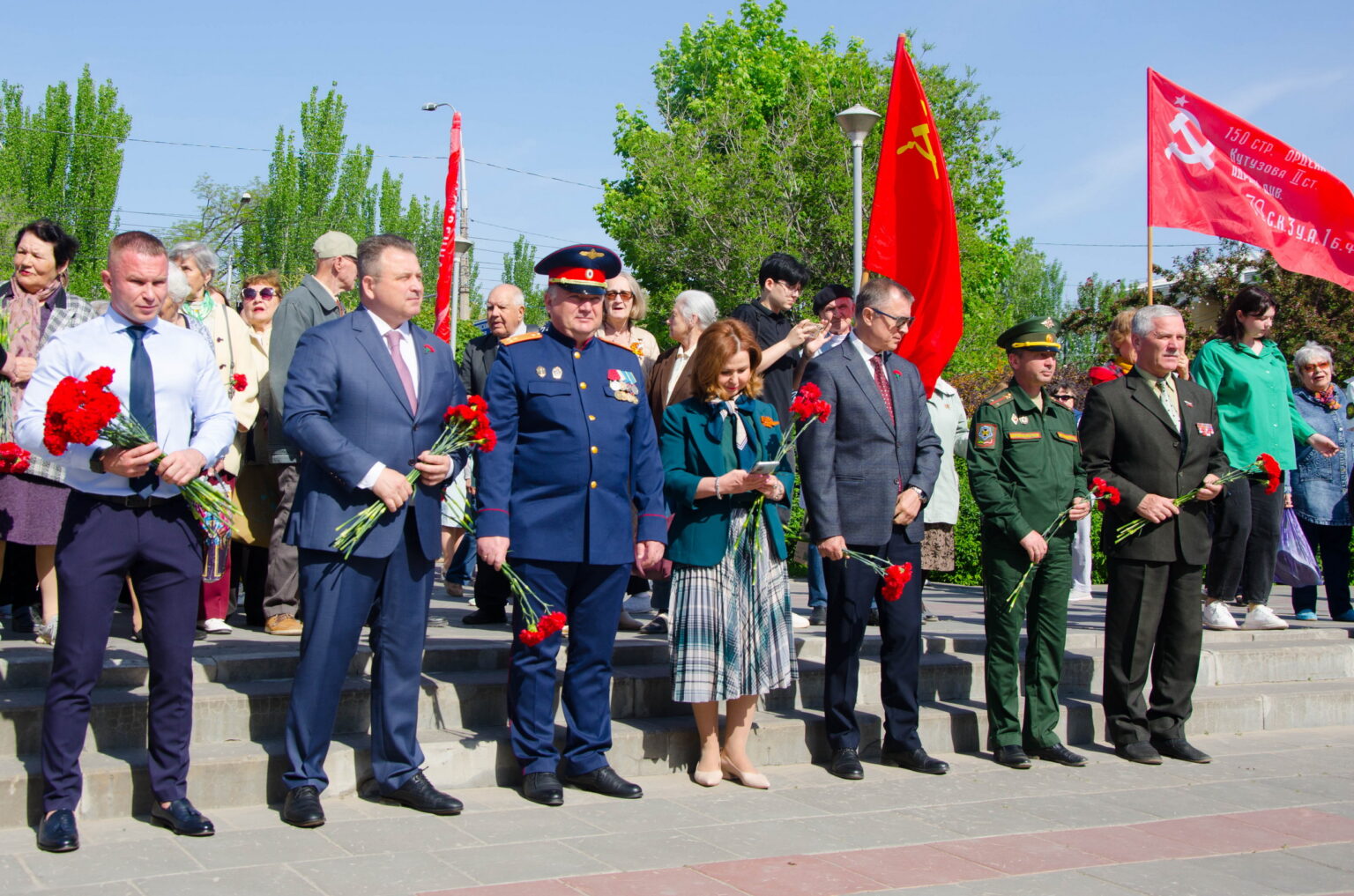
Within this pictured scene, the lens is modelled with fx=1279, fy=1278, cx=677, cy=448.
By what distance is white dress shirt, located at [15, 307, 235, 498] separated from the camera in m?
4.38

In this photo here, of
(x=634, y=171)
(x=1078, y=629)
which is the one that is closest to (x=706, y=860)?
(x=1078, y=629)

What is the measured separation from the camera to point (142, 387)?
179 inches

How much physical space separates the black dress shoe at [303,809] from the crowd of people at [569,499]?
0.01 m

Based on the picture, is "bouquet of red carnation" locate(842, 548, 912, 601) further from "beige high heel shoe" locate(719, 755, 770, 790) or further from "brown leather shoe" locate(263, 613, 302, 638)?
"brown leather shoe" locate(263, 613, 302, 638)

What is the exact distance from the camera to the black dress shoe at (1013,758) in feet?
20.4

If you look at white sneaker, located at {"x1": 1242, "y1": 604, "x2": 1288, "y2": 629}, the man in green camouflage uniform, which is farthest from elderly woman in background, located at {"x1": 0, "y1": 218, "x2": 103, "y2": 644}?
white sneaker, located at {"x1": 1242, "y1": 604, "x2": 1288, "y2": 629}

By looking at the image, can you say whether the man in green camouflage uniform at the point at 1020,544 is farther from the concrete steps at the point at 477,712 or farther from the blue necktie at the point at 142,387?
the blue necktie at the point at 142,387

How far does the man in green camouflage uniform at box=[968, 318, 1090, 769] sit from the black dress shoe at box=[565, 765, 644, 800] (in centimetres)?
202

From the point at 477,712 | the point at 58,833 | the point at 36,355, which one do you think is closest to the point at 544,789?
the point at 477,712

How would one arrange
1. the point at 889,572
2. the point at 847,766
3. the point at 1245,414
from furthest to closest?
1. the point at 1245,414
2. the point at 847,766
3. the point at 889,572

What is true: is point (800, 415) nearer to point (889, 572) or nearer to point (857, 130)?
point (889, 572)

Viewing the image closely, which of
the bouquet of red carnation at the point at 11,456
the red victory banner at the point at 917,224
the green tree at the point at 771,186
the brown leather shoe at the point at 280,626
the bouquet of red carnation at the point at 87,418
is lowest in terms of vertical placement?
the brown leather shoe at the point at 280,626

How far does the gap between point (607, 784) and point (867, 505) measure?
171 cm

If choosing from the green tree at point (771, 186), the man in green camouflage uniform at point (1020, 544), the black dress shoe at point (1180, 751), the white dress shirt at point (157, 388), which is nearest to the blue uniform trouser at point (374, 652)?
the white dress shirt at point (157, 388)
